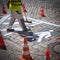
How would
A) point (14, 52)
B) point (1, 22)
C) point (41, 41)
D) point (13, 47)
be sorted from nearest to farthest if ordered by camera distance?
1. point (14, 52)
2. point (13, 47)
3. point (41, 41)
4. point (1, 22)

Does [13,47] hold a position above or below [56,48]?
below

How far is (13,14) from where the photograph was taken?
9281 millimetres

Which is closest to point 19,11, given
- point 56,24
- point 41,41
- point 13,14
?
point 13,14

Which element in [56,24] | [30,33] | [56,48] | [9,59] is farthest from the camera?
[56,24]

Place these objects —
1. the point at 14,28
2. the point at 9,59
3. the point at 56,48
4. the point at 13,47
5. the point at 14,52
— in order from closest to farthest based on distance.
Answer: the point at 56,48, the point at 9,59, the point at 14,52, the point at 13,47, the point at 14,28

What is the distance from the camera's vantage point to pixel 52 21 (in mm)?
11633

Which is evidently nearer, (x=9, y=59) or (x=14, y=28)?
→ (x=9, y=59)

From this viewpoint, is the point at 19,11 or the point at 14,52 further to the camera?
the point at 19,11

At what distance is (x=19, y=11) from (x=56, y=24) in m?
2.72

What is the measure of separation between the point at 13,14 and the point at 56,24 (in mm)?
2873

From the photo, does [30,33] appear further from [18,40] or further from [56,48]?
[56,48]

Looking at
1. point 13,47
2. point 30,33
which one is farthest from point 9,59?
point 30,33

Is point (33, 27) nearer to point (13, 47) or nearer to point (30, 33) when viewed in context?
point (30, 33)

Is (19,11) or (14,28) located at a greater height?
(19,11)
